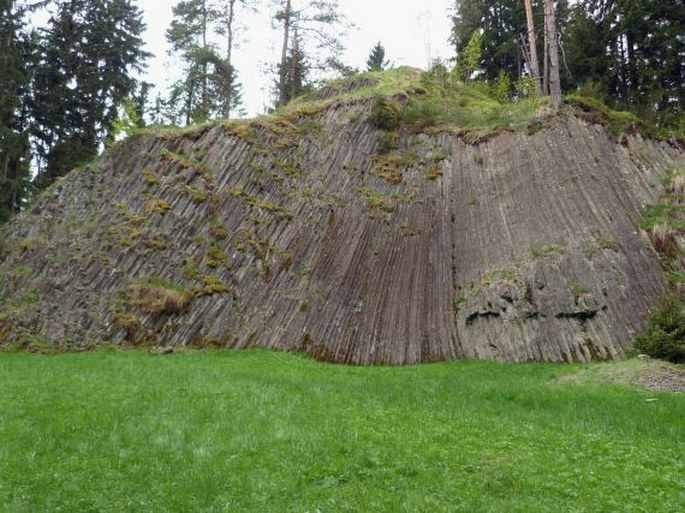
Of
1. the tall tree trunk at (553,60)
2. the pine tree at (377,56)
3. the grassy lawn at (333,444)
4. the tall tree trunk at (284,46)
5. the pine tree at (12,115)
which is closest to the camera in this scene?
the grassy lawn at (333,444)

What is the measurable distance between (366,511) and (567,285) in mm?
13516

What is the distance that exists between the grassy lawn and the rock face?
4.01m

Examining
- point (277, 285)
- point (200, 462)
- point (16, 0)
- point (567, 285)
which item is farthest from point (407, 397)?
point (16, 0)

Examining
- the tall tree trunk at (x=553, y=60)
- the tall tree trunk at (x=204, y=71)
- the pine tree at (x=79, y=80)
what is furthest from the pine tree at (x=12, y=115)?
the tall tree trunk at (x=553, y=60)

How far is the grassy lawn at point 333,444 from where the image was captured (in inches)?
304

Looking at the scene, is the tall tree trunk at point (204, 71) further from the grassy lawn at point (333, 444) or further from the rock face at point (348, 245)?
the grassy lawn at point (333, 444)

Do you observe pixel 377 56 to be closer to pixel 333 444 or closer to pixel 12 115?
pixel 12 115

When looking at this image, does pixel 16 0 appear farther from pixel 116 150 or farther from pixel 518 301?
pixel 518 301

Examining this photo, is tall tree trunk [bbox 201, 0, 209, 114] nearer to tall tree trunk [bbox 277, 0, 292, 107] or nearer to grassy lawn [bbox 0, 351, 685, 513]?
tall tree trunk [bbox 277, 0, 292, 107]

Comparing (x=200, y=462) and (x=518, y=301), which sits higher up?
(x=518, y=301)

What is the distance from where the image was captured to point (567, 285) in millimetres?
18594

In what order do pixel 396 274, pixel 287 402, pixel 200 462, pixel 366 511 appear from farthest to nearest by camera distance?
pixel 396 274 < pixel 287 402 < pixel 200 462 < pixel 366 511

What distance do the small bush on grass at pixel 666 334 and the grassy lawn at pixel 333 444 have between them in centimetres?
278

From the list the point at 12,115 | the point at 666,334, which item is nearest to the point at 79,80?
the point at 12,115
